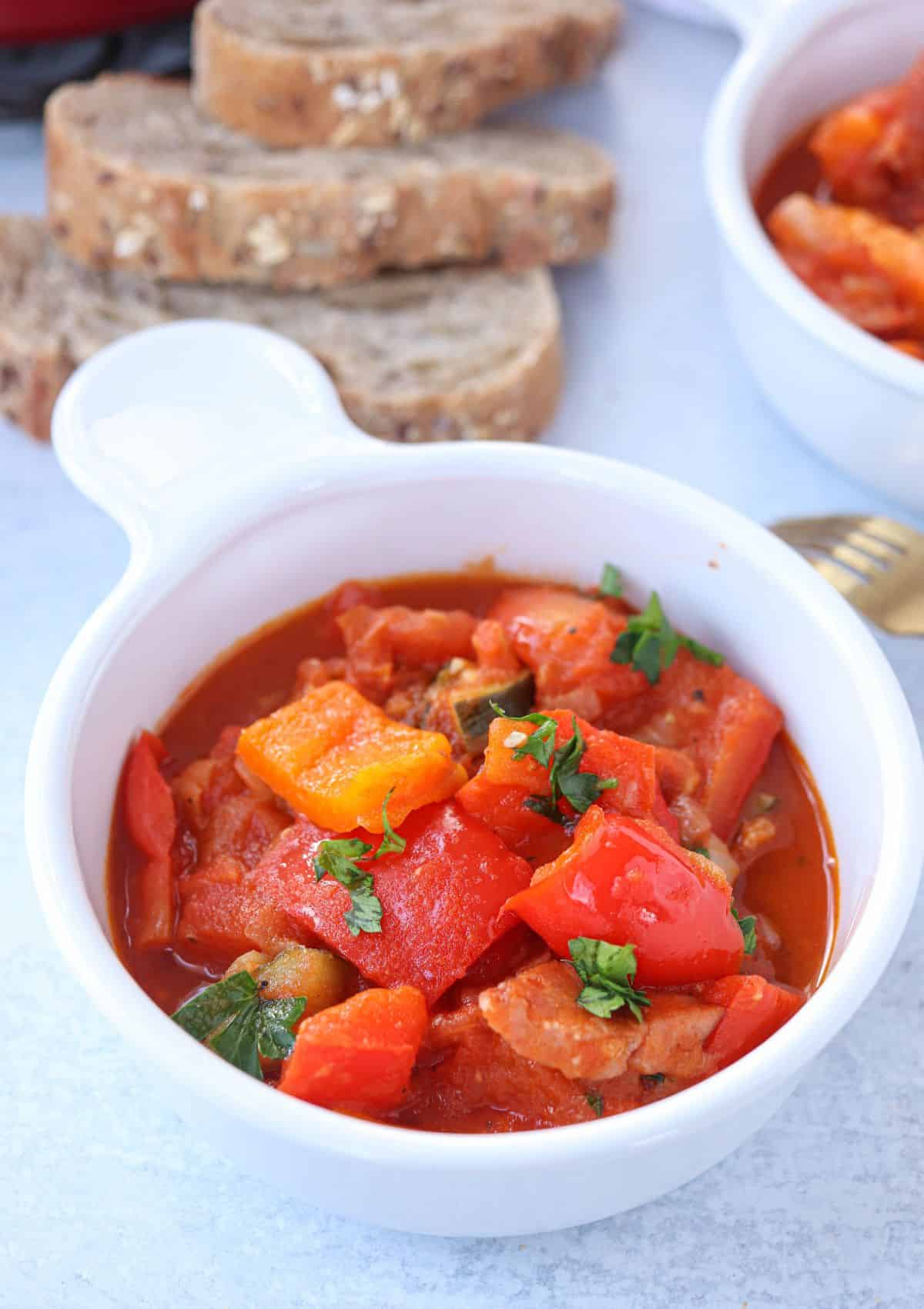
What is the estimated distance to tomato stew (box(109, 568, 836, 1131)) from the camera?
Result: 6.77ft

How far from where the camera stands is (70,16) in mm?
4070

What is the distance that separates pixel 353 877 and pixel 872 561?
60.2 inches

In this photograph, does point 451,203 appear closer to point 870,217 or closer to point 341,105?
point 341,105

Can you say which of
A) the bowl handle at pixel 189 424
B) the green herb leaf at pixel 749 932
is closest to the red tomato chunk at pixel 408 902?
the green herb leaf at pixel 749 932

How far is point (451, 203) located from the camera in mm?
3719

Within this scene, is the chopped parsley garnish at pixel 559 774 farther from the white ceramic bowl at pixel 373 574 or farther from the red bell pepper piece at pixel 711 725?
the white ceramic bowl at pixel 373 574

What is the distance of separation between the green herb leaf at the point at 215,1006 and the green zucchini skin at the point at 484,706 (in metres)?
0.58

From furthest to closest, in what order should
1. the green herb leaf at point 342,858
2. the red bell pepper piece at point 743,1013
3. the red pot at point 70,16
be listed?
the red pot at point 70,16 → the green herb leaf at point 342,858 → the red bell pepper piece at point 743,1013

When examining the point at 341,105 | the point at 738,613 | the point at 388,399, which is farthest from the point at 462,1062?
the point at 341,105

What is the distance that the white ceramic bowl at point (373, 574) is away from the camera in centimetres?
187

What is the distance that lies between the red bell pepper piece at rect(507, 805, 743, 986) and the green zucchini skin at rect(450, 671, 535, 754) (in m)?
0.38

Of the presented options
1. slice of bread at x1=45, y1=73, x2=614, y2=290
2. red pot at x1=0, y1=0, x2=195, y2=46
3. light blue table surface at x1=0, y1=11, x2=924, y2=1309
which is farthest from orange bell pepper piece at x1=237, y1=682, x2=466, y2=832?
red pot at x1=0, y1=0, x2=195, y2=46

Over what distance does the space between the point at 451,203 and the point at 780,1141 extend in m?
2.47

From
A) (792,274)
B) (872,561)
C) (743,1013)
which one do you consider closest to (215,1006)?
(743,1013)
